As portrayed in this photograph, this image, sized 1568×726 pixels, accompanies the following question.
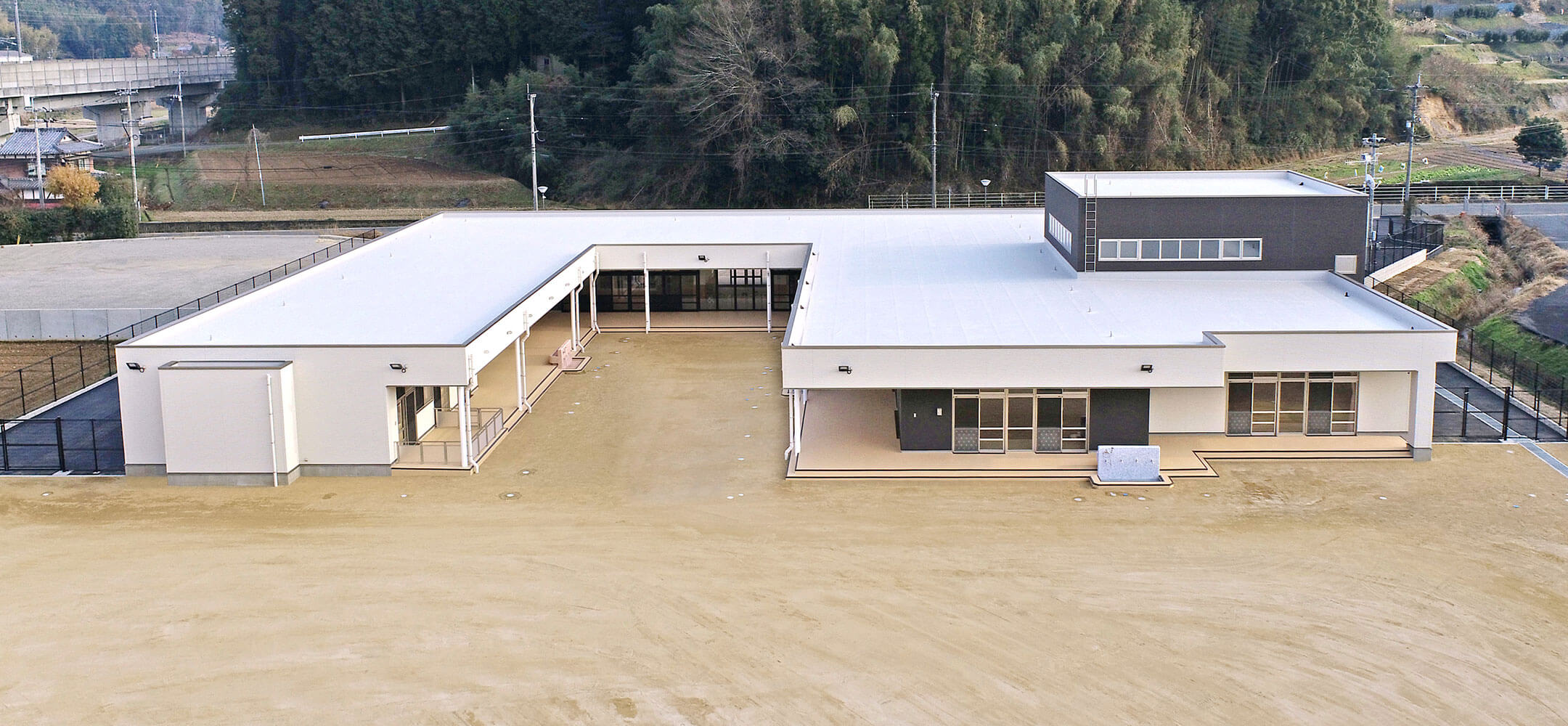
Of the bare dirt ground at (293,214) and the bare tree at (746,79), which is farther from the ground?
the bare tree at (746,79)

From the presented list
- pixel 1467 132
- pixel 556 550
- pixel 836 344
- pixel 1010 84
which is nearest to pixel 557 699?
pixel 556 550

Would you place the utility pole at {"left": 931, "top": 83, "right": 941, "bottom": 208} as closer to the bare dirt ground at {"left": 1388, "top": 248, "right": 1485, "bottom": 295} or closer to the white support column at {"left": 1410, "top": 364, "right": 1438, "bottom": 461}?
the bare dirt ground at {"left": 1388, "top": 248, "right": 1485, "bottom": 295}

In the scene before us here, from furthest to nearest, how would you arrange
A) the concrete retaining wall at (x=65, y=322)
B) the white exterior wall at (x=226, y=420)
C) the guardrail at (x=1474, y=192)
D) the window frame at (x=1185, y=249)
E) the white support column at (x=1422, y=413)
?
1. the guardrail at (x=1474, y=192)
2. the concrete retaining wall at (x=65, y=322)
3. the window frame at (x=1185, y=249)
4. the white support column at (x=1422, y=413)
5. the white exterior wall at (x=226, y=420)

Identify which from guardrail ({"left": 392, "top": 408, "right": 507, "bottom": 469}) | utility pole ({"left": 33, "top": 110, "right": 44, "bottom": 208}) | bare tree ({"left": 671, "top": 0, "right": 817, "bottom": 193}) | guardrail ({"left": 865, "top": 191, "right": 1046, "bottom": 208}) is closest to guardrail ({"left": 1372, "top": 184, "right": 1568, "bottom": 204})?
guardrail ({"left": 865, "top": 191, "right": 1046, "bottom": 208})

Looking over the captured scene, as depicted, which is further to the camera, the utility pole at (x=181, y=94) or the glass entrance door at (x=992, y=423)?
the utility pole at (x=181, y=94)

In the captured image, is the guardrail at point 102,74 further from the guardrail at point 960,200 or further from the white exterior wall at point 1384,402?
the white exterior wall at point 1384,402

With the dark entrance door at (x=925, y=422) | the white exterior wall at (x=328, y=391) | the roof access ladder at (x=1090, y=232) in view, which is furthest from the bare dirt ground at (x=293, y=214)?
the dark entrance door at (x=925, y=422)

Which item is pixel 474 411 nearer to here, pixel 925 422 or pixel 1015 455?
pixel 925 422

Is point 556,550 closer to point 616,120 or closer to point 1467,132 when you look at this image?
point 616,120
